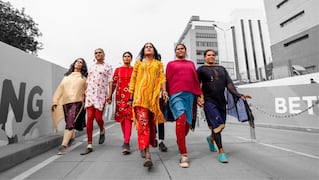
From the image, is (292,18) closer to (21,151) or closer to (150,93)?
(150,93)

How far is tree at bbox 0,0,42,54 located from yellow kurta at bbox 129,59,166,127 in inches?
785

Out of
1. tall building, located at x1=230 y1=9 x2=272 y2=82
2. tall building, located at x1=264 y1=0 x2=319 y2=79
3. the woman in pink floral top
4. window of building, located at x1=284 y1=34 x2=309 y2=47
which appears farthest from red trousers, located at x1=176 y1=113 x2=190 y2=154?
tall building, located at x1=230 y1=9 x2=272 y2=82

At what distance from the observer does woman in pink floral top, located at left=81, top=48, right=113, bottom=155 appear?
3615 mm

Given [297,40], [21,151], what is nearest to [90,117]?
[21,151]

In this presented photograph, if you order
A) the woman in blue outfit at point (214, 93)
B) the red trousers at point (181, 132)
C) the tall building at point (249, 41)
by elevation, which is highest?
the tall building at point (249, 41)

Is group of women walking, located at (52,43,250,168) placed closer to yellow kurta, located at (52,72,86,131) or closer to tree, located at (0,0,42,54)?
yellow kurta, located at (52,72,86,131)

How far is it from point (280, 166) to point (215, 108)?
1097 mm

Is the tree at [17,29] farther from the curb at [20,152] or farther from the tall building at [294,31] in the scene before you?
the tall building at [294,31]

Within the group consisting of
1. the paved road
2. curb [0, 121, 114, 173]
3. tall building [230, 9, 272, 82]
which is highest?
tall building [230, 9, 272, 82]

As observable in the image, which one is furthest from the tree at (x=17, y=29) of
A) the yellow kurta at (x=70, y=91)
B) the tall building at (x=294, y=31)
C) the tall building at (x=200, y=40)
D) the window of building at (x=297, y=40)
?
the tall building at (x=200, y=40)

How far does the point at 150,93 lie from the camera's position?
107 inches

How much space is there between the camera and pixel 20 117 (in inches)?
147

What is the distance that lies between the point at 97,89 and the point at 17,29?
2014 cm

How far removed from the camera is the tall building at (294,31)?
2170 centimetres
